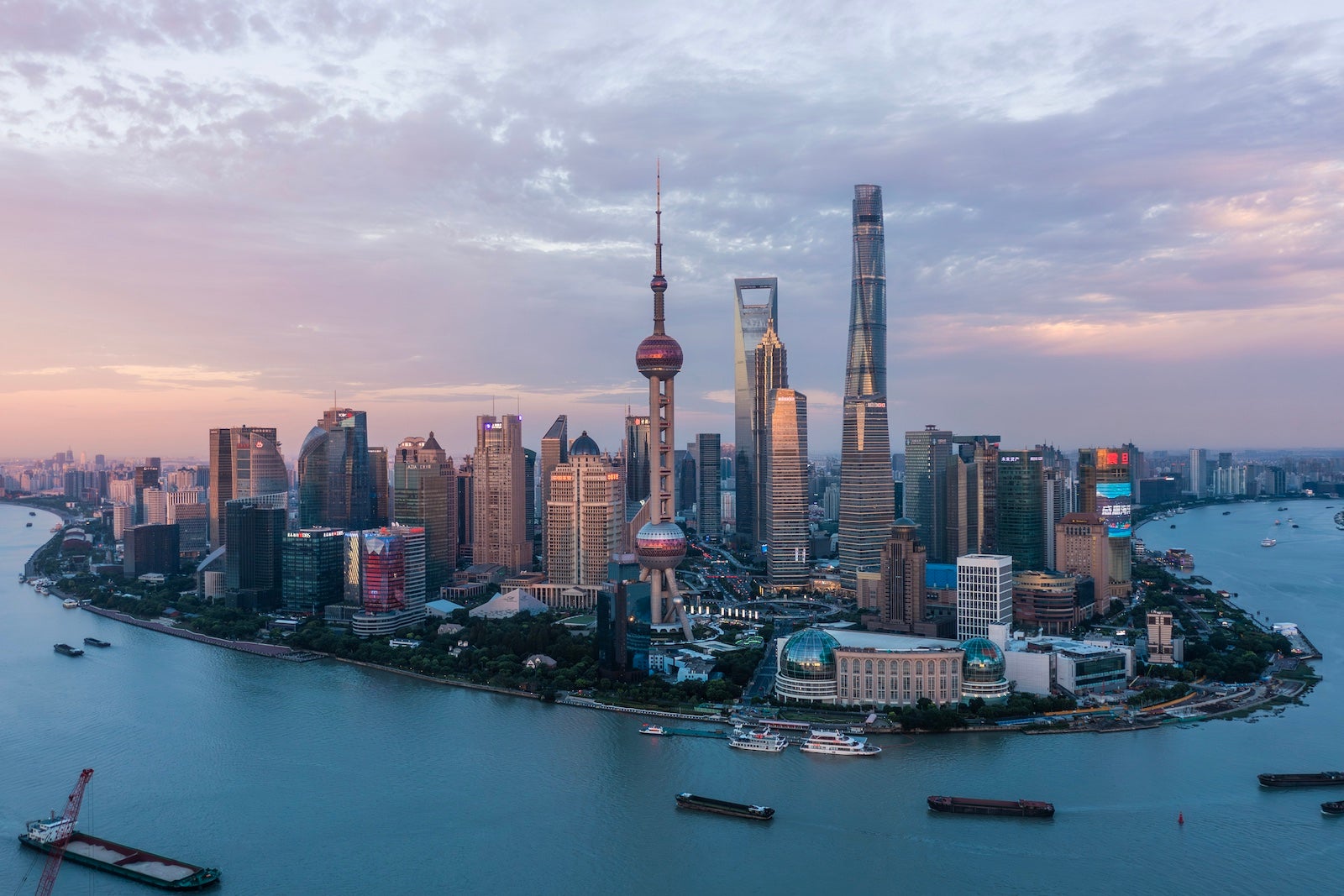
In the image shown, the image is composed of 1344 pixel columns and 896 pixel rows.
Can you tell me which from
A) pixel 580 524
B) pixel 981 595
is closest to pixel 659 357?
pixel 580 524

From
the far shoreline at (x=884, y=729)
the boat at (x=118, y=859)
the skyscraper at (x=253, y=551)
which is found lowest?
the boat at (x=118, y=859)

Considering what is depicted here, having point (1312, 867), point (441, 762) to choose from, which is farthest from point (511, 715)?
point (1312, 867)

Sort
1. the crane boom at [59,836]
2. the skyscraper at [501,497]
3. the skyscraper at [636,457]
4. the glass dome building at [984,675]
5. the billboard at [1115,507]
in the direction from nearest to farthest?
the crane boom at [59,836]
the glass dome building at [984,675]
the billboard at [1115,507]
the skyscraper at [501,497]
the skyscraper at [636,457]

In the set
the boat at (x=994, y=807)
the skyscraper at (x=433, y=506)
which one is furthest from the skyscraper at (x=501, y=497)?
the boat at (x=994, y=807)

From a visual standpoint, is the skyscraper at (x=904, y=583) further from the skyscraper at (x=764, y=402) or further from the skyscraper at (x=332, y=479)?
the skyscraper at (x=332, y=479)

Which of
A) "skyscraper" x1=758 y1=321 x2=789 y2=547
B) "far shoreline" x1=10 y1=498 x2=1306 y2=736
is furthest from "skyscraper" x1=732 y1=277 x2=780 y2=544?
"far shoreline" x1=10 y1=498 x2=1306 y2=736

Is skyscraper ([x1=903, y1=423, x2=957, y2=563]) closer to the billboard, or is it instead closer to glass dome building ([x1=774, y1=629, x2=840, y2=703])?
the billboard
